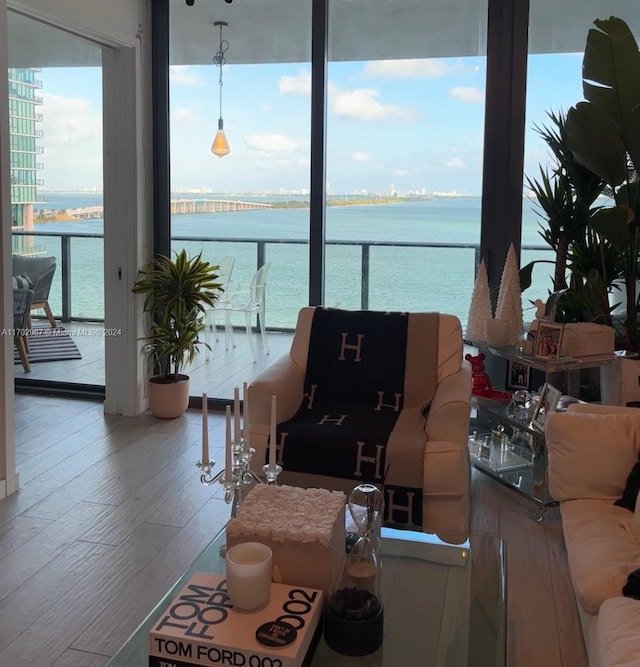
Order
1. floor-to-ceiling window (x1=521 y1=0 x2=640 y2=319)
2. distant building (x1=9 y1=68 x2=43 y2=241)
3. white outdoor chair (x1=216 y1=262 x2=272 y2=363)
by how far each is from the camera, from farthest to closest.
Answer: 1. distant building (x1=9 y1=68 x2=43 y2=241)
2. white outdoor chair (x1=216 y1=262 x2=272 y2=363)
3. floor-to-ceiling window (x1=521 y1=0 x2=640 y2=319)

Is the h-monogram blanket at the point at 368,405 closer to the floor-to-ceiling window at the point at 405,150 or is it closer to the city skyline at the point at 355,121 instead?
the floor-to-ceiling window at the point at 405,150

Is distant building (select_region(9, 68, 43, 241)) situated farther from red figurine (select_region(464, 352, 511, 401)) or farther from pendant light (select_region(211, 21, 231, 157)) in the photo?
red figurine (select_region(464, 352, 511, 401))

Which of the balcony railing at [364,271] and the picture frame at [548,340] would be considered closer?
the picture frame at [548,340]

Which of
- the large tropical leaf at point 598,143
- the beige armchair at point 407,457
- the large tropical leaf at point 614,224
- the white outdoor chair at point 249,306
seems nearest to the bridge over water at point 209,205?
the white outdoor chair at point 249,306

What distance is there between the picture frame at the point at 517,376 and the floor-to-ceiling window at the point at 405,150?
61cm

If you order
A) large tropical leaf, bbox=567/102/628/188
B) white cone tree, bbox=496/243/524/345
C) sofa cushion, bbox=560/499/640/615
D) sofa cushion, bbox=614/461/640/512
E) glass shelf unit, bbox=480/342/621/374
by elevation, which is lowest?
sofa cushion, bbox=560/499/640/615

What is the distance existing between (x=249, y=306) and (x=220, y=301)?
20 cm

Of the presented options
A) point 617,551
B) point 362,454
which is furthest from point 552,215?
point 617,551

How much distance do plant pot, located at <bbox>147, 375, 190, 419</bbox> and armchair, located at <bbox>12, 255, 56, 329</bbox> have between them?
1.55 metres

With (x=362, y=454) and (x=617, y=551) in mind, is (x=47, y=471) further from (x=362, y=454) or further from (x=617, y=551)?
(x=617, y=551)

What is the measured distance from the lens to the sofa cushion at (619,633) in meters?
1.55

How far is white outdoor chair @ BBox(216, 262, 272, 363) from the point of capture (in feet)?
16.3

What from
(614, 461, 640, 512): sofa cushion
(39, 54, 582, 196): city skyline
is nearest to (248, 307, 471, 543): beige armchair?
(614, 461, 640, 512): sofa cushion

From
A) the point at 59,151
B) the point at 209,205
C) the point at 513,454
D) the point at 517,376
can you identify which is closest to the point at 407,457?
the point at 513,454
